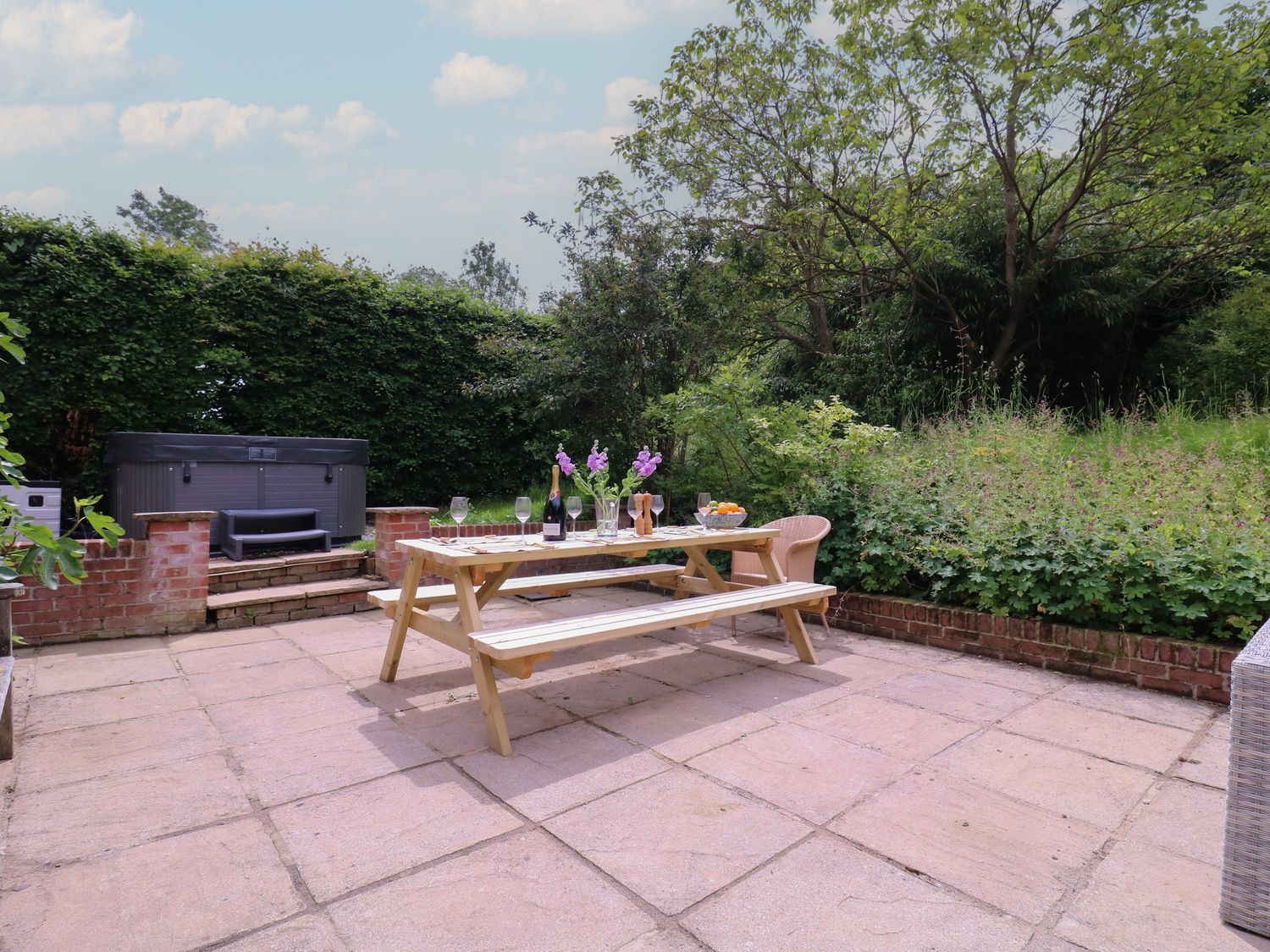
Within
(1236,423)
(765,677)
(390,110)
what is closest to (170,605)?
(765,677)

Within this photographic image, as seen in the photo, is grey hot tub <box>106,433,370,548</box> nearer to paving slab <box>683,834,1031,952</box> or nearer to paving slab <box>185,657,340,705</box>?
paving slab <box>185,657,340,705</box>

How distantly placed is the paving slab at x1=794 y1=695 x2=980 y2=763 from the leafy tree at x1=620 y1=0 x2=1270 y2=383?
19.4 feet

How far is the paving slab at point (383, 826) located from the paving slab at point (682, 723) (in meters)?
0.75

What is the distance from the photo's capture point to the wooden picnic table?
257 cm

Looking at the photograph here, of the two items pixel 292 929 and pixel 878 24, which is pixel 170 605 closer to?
pixel 292 929

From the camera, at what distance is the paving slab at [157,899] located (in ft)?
4.91

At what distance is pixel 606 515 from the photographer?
146 inches

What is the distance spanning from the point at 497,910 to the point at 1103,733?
2618 mm

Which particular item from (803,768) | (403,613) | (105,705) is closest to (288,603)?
(105,705)

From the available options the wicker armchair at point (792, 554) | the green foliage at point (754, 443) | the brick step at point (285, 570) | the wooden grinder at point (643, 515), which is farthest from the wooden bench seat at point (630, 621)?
the brick step at point (285, 570)

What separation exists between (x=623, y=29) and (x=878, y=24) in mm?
2989

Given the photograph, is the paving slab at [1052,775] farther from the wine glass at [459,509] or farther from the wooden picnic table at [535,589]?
the wine glass at [459,509]

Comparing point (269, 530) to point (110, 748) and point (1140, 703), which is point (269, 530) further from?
point (1140, 703)

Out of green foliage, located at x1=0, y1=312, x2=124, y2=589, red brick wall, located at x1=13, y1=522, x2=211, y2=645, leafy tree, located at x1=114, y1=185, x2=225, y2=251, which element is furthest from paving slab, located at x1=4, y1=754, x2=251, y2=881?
leafy tree, located at x1=114, y1=185, x2=225, y2=251
